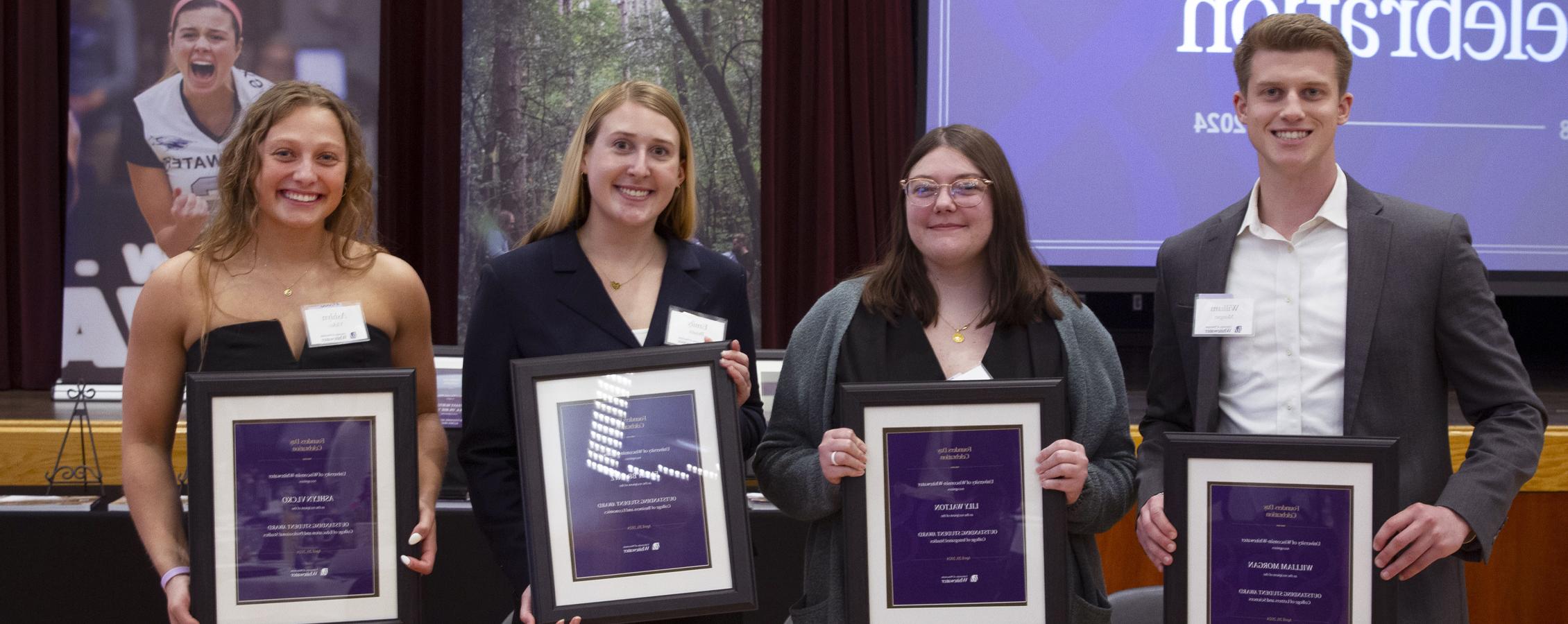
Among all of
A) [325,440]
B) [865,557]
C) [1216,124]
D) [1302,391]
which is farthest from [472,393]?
[1216,124]

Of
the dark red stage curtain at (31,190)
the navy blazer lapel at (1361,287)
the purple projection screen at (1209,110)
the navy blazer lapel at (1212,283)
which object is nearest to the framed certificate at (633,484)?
the navy blazer lapel at (1212,283)

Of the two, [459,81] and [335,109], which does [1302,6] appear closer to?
[459,81]

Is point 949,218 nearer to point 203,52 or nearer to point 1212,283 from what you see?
point 1212,283

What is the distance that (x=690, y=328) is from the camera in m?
1.91

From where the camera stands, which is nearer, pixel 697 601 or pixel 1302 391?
pixel 697 601

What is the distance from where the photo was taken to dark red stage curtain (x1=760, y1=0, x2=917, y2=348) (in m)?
5.67

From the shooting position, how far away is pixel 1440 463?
1844 mm

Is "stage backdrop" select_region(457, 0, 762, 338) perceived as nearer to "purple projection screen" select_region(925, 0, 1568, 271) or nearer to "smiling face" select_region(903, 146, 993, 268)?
"purple projection screen" select_region(925, 0, 1568, 271)

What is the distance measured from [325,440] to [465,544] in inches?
51.9

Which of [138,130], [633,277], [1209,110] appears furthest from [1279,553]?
[138,130]

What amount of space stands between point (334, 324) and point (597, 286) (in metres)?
0.44

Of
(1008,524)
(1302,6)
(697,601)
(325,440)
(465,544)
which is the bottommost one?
(465,544)

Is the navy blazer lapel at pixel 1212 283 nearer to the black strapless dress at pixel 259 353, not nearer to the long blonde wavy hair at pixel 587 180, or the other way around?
the long blonde wavy hair at pixel 587 180

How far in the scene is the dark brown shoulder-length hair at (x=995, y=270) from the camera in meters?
1.89
